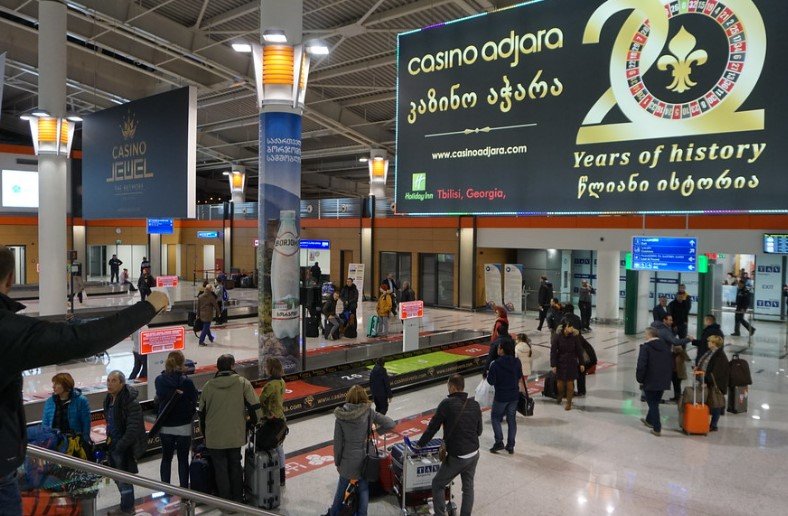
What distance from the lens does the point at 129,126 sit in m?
11.3

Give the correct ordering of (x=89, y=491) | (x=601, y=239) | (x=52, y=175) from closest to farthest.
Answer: (x=89, y=491), (x=52, y=175), (x=601, y=239)

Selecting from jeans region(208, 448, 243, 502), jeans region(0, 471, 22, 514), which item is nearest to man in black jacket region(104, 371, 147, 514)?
jeans region(208, 448, 243, 502)

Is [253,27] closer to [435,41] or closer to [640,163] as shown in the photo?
[435,41]

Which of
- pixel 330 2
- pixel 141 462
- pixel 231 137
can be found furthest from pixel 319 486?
pixel 231 137

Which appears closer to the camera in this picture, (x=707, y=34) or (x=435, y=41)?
(x=707, y=34)

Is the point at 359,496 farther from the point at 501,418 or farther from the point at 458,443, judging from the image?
the point at 501,418

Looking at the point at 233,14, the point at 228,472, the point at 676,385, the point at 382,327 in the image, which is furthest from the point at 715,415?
the point at 233,14

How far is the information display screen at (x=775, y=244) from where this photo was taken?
606 inches

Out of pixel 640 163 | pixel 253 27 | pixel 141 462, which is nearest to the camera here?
pixel 640 163

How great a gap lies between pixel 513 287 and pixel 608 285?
11.5 feet

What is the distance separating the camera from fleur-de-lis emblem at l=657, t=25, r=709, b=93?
556cm

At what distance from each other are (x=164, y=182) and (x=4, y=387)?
9145 mm

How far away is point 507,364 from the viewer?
24.0ft

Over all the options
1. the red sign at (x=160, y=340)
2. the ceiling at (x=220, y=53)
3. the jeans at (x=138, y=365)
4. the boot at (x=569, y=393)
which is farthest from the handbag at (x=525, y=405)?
the ceiling at (x=220, y=53)
